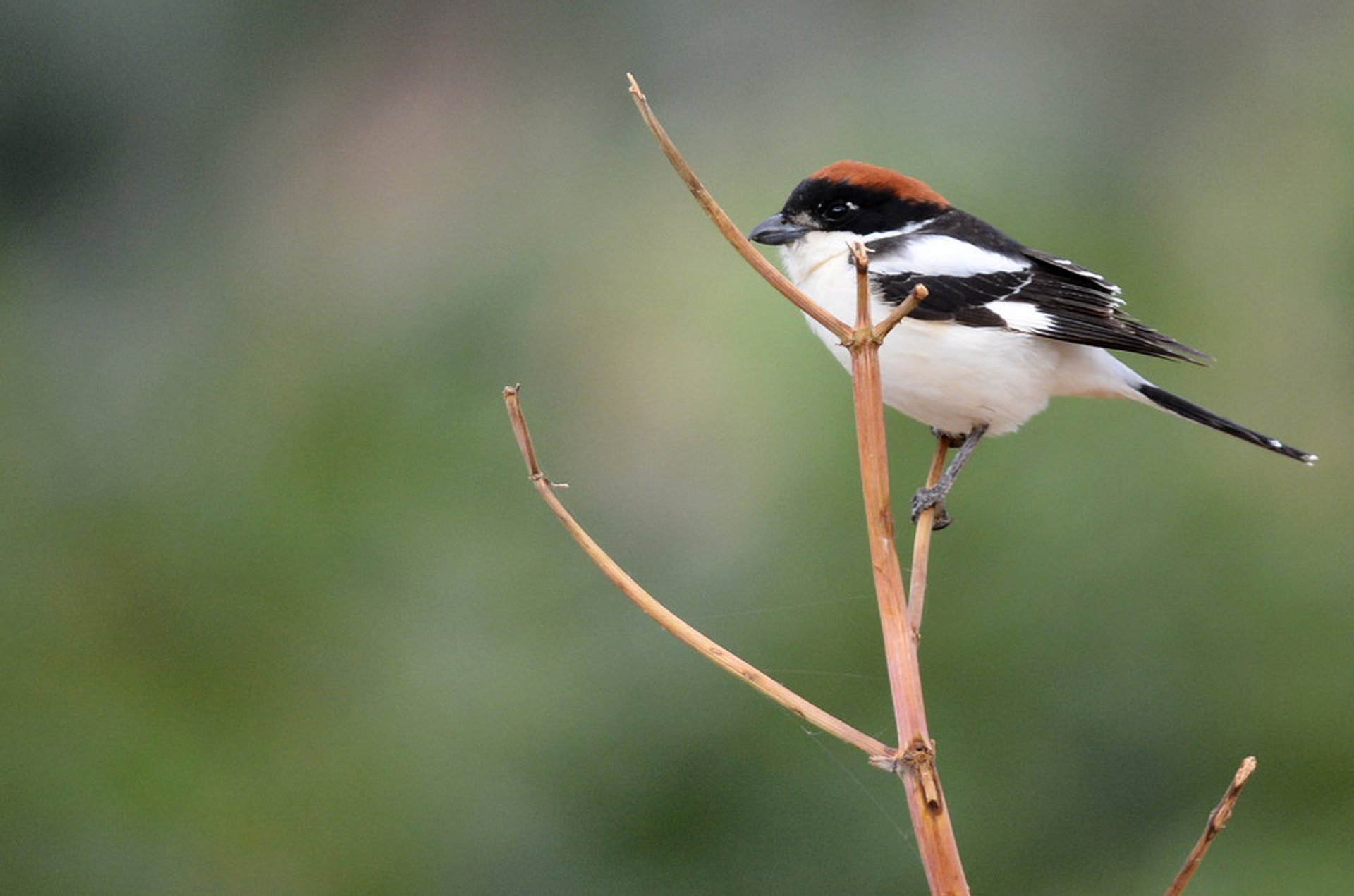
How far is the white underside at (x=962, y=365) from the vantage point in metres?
1.55

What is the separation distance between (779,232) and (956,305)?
0.73 ft

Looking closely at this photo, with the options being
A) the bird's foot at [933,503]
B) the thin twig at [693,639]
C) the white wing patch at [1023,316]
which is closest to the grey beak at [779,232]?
the white wing patch at [1023,316]

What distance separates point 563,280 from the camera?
11.5 feet

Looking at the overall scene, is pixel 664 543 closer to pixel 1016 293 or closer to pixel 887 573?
pixel 1016 293

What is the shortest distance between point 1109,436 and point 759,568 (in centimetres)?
73

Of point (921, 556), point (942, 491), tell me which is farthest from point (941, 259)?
point (921, 556)

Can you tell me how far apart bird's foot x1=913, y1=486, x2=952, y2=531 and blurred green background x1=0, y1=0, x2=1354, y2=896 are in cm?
87

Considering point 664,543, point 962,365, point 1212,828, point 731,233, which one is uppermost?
point 731,233

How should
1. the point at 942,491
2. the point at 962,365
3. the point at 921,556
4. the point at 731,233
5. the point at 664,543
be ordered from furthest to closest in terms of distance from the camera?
the point at 664,543 < the point at 962,365 < the point at 942,491 < the point at 921,556 < the point at 731,233

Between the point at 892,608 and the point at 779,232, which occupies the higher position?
the point at 779,232

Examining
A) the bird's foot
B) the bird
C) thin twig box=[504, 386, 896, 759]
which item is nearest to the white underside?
the bird

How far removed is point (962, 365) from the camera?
155cm

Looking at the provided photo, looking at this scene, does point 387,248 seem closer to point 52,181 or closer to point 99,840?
point 52,181

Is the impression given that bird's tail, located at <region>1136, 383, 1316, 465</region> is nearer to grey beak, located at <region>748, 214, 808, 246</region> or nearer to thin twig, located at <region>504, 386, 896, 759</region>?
grey beak, located at <region>748, 214, 808, 246</region>
